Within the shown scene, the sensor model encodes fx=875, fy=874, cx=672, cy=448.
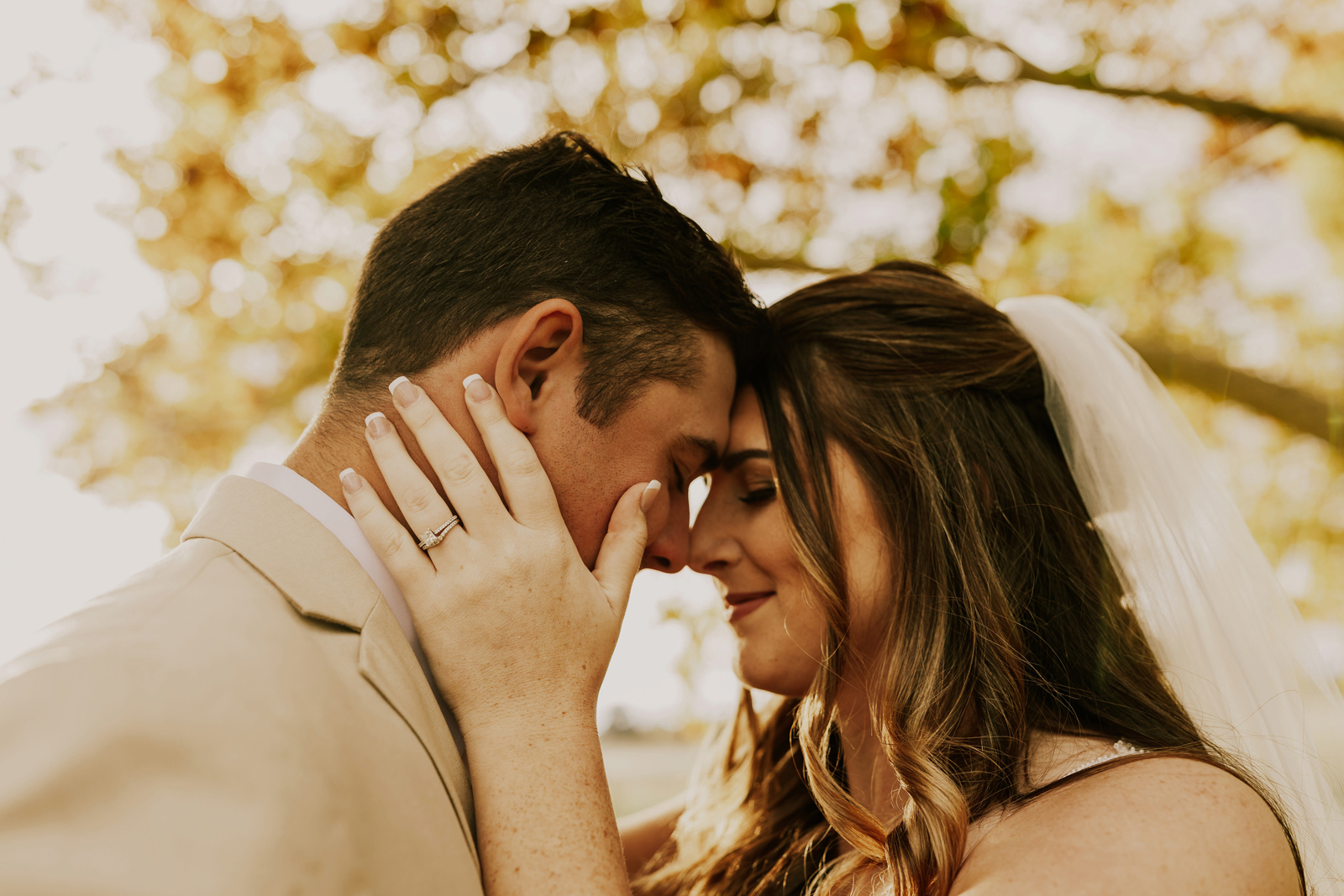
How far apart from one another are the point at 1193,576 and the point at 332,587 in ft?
8.24

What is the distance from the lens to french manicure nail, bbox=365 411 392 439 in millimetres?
2107

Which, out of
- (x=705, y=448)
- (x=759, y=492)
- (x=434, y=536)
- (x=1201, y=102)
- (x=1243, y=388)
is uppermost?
(x=434, y=536)

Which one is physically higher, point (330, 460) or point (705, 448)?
point (330, 460)

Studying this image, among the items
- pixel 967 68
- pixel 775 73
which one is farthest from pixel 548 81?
pixel 967 68

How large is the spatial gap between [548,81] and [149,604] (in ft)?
16.3

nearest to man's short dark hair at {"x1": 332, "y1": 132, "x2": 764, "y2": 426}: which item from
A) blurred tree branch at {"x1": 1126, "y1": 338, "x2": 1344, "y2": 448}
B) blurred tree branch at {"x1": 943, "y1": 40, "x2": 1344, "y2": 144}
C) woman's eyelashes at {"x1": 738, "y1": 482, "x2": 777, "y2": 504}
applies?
woman's eyelashes at {"x1": 738, "y1": 482, "x2": 777, "y2": 504}

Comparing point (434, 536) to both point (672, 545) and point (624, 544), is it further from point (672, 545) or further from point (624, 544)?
point (672, 545)

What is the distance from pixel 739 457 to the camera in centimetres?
292

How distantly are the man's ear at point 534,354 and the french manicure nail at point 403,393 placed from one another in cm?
20

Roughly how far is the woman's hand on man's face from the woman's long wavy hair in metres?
0.97

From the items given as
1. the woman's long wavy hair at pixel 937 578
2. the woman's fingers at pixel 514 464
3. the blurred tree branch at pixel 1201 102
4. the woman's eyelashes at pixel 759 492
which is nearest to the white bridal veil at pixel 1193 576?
the woman's long wavy hair at pixel 937 578

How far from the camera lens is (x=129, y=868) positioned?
1227 millimetres

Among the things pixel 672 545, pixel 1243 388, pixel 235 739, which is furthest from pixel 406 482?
pixel 1243 388

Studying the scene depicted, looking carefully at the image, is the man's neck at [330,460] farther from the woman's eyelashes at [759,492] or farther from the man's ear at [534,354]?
the woman's eyelashes at [759,492]
